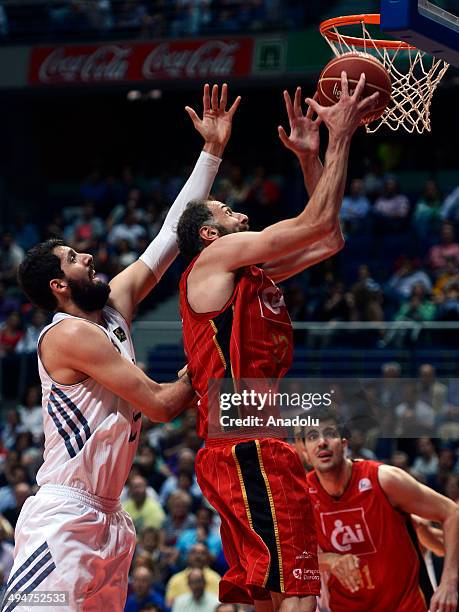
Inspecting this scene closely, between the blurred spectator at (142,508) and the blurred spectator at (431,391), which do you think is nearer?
the blurred spectator at (142,508)

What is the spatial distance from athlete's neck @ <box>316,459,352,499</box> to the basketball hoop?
6.07 feet

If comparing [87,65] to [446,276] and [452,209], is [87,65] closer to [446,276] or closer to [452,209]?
[452,209]

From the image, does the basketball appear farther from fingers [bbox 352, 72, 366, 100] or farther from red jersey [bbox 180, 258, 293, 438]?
red jersey [bbox 180, 258, 293, 438]

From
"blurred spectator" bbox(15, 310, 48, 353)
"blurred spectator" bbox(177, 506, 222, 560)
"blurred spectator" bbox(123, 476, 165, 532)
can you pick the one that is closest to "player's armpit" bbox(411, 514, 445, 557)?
"blurred spectator" bbox(177, 506, 222, 560)

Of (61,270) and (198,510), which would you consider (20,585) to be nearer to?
(61,270)

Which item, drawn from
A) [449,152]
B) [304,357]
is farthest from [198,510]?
[449,152]

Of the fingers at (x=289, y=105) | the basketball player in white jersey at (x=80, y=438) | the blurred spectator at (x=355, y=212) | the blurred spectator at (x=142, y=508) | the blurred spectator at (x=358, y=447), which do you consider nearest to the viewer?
the basketball player in white jersey at (x=80, y=438)

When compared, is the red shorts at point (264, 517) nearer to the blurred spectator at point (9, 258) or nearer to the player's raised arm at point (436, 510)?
the player's raised arm at point (436, 510)

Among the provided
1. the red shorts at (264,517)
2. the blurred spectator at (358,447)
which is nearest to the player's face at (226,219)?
the red shorts at (264,517)

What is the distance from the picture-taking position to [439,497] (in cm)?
576

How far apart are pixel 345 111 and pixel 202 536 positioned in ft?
19.6

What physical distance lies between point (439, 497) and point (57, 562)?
2048mm

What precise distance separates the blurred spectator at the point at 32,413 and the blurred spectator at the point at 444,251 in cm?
515

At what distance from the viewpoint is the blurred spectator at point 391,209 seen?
15156 millimetres
